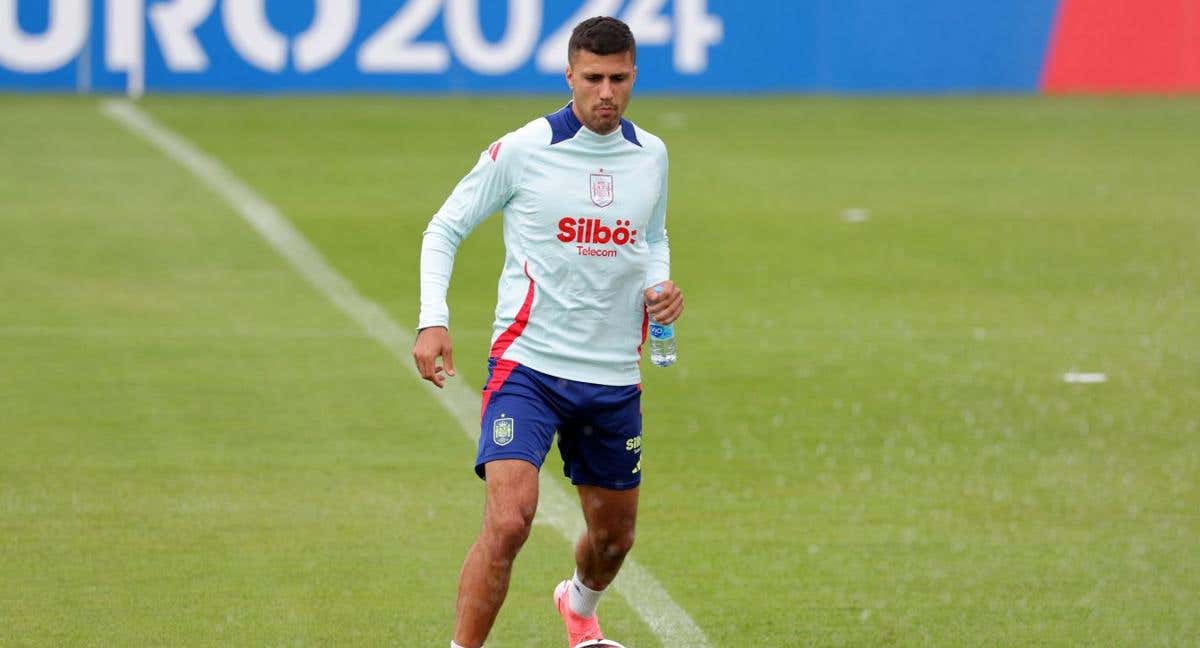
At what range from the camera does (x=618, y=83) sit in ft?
19.8

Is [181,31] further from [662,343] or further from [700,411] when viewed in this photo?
[662,343]

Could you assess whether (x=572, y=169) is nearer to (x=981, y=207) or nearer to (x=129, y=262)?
(x=129, y=262)

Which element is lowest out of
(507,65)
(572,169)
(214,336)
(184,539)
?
(507,65)

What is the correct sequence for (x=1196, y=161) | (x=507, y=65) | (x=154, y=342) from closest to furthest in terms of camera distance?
(x=154, y=342)
(x=1196, y=161)
(x=507, y=65)

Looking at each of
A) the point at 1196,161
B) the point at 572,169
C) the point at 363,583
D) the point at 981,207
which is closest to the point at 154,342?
the point at 363,583

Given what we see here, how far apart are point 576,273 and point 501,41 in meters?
18.4

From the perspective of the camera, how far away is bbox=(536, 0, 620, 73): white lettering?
943 inches

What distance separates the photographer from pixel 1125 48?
25219 mm

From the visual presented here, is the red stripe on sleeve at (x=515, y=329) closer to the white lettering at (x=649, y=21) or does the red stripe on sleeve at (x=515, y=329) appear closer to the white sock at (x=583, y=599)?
the white sock at (x=583, y=599)

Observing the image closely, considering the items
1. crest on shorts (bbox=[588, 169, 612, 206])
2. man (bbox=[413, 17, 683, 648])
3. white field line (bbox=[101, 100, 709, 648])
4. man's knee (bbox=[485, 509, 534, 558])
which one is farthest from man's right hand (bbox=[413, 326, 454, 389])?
white field line (bbox=[101, 100, 709, 648])

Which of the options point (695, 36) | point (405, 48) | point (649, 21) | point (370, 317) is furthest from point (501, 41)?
point (370, 317)

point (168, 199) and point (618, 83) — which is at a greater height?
point (618, 83)

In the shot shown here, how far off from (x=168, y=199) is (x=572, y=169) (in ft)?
37.0

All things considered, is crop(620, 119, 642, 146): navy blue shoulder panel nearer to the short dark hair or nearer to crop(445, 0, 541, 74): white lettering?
the short dark hair
